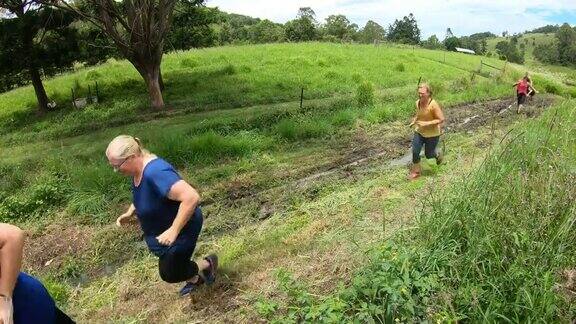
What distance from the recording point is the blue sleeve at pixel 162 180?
3383 mm

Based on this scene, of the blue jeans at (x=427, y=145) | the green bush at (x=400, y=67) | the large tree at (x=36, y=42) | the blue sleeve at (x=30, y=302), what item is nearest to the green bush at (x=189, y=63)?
the large tree at (x=36, y=42)

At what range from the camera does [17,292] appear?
2.63m

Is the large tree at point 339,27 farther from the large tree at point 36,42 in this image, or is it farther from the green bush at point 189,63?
the large tree at point 36,42

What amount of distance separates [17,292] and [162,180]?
45.4 inches

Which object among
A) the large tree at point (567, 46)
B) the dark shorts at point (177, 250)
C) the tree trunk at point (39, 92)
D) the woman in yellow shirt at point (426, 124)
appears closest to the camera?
the dark shorts at point (177, 250)

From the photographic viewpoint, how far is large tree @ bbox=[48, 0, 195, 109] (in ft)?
44.6

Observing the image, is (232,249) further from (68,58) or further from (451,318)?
(68,58)

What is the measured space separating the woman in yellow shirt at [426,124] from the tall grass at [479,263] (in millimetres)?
3243

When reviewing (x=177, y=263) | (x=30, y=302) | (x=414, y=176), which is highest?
(x=30, y=302)

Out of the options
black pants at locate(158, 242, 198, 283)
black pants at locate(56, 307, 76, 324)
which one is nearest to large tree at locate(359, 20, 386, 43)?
black pants at locate(158, 242, 198, 283)

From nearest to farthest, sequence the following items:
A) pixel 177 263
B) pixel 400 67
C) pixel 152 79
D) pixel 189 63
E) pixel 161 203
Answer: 1. pixel 161 203
2. pixel 177 263
3. pixel 152 79
4. pixel 189 63
5. pixel 400 67

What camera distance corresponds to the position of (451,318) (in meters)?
2.93

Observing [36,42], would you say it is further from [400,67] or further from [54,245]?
[400,67]

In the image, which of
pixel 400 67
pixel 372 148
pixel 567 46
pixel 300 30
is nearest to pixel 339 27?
pixel 300 30
